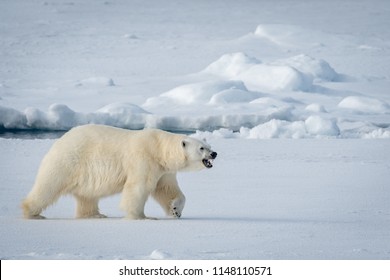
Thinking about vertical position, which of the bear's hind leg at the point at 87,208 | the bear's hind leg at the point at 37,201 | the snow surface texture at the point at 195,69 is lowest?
the snow surface texture at the point at 195,69

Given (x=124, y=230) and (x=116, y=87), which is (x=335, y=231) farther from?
(x=116, y=87)

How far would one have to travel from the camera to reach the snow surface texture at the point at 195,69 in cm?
1370

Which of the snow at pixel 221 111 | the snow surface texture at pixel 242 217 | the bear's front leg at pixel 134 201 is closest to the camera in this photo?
the snow surface texture at pixel 242 217

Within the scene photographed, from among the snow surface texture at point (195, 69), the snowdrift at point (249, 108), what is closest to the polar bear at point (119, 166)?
the snowdrift at point (249, 108)

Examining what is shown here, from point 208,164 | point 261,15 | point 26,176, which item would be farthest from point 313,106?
point 261,15

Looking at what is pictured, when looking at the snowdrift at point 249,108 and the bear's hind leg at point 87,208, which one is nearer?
the bear's hind leg at point 87,208

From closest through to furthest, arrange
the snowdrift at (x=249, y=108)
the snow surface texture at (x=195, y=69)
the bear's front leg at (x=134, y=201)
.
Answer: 1. the bear's front leg at (x=134, y=201)
2. the snowdrift at (x=249, y=108)
3. the snow surface texture at (x=195, y=69)

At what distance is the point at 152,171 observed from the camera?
16.2ft

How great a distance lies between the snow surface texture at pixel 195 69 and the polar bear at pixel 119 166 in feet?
21.1

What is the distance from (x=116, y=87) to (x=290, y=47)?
7.33m

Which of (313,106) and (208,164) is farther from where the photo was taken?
(313,106)

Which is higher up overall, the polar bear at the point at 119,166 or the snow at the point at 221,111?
the polar bear at the point at 119,166

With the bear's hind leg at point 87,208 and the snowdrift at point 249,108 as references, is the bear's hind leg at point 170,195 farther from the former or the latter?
the snowdrift at point 249,108

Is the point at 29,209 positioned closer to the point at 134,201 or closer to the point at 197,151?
the point at 134,201
